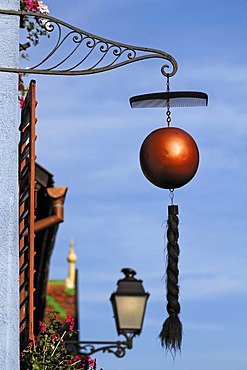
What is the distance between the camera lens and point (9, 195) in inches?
234

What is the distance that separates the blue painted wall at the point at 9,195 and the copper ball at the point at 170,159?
2.31ft

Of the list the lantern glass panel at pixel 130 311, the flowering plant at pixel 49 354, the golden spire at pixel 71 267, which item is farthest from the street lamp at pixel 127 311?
the golden spire at pixel 71 267

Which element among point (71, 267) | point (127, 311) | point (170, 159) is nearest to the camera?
point (170, 159)

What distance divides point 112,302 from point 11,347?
201 inches

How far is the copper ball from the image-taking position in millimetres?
6145

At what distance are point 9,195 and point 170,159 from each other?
2.82 ft

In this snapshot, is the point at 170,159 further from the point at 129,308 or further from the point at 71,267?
the point at 71,267

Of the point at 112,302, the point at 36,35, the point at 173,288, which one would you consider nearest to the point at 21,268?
the point at 173,288

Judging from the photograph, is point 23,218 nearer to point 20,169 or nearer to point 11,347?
point 20,169

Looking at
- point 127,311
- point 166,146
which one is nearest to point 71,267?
point 127,311

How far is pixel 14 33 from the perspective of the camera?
6.27 metres

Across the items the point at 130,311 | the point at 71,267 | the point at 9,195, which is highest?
the point at 71,267

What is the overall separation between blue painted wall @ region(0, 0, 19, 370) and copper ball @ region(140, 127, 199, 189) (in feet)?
2.31

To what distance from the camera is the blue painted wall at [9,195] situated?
5.73 m
